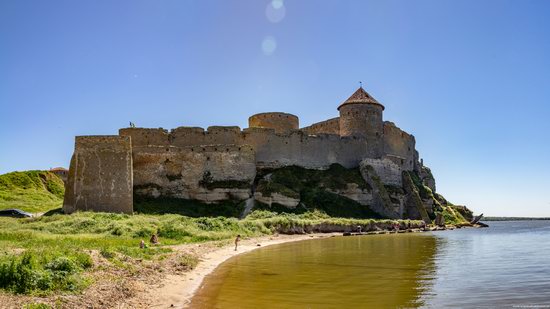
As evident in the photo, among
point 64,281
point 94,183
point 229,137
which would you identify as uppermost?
point 229,137

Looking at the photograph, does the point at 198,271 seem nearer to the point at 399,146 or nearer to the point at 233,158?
the point at 233,158

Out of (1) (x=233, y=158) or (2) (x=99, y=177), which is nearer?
(2) (x=99, y=177)

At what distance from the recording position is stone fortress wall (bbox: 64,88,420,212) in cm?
2717

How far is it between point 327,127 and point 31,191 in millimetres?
28955

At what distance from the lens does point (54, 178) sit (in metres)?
47.3

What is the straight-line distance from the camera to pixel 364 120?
39.9 m

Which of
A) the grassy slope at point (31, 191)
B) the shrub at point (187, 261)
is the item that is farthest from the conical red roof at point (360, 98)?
the shrub at point (187, 261)

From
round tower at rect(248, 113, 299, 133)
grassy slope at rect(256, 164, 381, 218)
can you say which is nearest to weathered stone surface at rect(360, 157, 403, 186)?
grassy slope at rect(256, 164, 381, 218)

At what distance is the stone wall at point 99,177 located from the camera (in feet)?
87.1

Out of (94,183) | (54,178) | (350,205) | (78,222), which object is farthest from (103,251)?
(54,178)

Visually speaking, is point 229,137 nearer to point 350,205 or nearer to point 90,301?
point 350,205

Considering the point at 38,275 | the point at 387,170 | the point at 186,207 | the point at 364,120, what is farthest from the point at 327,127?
the point at 38,275

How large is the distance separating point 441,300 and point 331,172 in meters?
28.5

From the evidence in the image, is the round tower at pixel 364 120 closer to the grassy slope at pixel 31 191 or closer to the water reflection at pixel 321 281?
the water reflection at pixel 321 281
